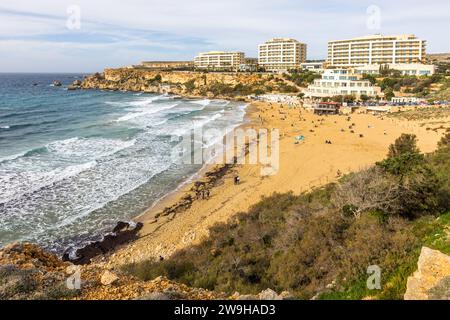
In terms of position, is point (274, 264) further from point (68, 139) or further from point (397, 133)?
point (68, 139)

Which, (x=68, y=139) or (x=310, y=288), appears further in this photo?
(x=68, y=139)

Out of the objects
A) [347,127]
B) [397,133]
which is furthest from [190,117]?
[397,133]

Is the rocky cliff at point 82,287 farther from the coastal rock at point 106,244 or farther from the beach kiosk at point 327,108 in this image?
the beach kiosk at point 327,108

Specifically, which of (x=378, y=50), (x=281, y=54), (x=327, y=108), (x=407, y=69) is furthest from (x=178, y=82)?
(x=327, y=108)

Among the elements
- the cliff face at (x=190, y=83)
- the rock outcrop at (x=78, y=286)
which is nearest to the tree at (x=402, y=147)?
the rock outcrop at (x=78, y=286)

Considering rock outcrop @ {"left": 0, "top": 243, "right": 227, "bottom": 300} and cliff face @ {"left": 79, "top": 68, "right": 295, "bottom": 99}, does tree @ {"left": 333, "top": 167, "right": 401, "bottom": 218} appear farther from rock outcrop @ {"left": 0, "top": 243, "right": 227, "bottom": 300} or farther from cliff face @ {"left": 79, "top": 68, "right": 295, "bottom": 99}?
cliff face @ {"left": 79, "top": 68, "right": 295, "bottom": 99}

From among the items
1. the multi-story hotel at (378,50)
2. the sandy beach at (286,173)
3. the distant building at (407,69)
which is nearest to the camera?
Result: the sandy beach at (286,173)
